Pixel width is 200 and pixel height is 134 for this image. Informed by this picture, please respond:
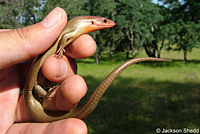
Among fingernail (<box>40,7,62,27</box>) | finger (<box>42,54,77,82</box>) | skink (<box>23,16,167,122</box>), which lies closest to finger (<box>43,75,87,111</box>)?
skink (<box>23,16,167,122</box>)

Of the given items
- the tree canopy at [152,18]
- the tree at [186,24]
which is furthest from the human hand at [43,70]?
the tree at [186,24]

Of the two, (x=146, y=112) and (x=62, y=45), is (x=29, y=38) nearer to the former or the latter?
(x=62, y=45)

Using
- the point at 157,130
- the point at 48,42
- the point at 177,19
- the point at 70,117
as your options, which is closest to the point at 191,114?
the point at 157,130

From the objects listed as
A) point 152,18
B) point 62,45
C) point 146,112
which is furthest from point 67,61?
point 152,18

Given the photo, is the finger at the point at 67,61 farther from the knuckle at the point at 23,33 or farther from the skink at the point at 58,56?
the knuckle at the point at 23,33

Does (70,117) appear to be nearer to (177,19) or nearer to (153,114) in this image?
(153,114)
